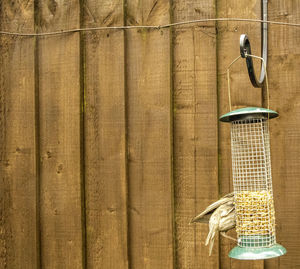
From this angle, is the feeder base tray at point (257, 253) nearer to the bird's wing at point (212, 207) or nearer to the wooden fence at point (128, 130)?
the bird's wing at point (212, 207)

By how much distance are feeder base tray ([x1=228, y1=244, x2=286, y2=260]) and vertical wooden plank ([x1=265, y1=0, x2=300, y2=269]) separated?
17.5 inches

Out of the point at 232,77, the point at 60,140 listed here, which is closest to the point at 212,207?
the point at 232,77

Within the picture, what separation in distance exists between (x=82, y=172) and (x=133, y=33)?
2.55ft

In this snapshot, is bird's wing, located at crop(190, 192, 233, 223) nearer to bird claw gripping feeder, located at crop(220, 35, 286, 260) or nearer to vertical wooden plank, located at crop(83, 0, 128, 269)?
bird claw gripping feeder, located at crop(220, 35, 286, 260)

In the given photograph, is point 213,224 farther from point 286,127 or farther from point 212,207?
point 286,127

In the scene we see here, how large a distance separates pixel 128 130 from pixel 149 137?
12 centimetres

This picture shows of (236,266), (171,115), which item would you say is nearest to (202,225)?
(236,266)

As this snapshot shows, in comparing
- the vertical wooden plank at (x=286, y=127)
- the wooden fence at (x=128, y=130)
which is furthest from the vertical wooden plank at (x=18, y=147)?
the vertical wooden plank at (x=286, y=127)

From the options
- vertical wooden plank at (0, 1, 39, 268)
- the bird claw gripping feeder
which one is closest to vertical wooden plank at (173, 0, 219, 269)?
the bird claw gripping feeder

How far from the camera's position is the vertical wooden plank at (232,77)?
208 centimetres

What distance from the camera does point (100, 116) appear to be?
225 cm

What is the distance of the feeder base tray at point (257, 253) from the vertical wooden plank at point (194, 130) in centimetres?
50

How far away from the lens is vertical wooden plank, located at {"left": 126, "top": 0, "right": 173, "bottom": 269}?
85.0 inches

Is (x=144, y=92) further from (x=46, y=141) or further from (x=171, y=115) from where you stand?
(x=46, y=141)
